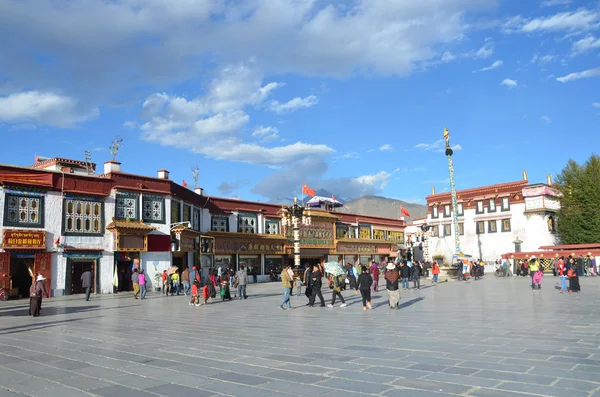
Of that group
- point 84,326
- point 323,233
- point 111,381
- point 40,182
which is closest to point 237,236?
point 323,233

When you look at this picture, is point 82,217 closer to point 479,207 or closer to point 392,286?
point 392,286

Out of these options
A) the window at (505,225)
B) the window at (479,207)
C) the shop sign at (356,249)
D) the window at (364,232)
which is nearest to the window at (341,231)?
the shop sign at (356,249)

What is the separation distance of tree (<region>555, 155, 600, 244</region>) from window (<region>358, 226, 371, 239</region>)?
20.1 m

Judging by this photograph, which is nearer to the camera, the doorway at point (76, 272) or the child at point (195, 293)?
the child at point (195, 293)

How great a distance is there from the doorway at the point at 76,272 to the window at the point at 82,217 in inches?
67.7

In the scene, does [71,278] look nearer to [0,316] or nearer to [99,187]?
[99,187]

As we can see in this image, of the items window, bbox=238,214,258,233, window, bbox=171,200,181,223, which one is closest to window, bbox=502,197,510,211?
window, bbox=238,214,258,233

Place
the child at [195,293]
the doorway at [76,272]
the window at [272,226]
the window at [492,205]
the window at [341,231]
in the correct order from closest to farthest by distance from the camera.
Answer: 1. the child at [195,293]
2. the doorway at [76,272]
3. the window at [272,226]
4. the window at [341,231]
5. the window at [492,205]

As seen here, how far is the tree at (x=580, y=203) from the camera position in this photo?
160 ft

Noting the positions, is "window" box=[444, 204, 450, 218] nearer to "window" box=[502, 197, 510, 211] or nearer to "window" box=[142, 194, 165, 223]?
"window" box=[502, 197, 510, 211]

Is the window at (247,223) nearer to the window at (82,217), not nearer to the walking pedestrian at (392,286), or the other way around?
the window at (82,217)

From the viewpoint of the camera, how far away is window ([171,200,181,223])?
1324 inches

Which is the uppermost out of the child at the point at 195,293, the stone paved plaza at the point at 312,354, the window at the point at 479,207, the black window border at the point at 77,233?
the window at the point at 479,207

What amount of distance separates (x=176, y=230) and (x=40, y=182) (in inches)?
346
